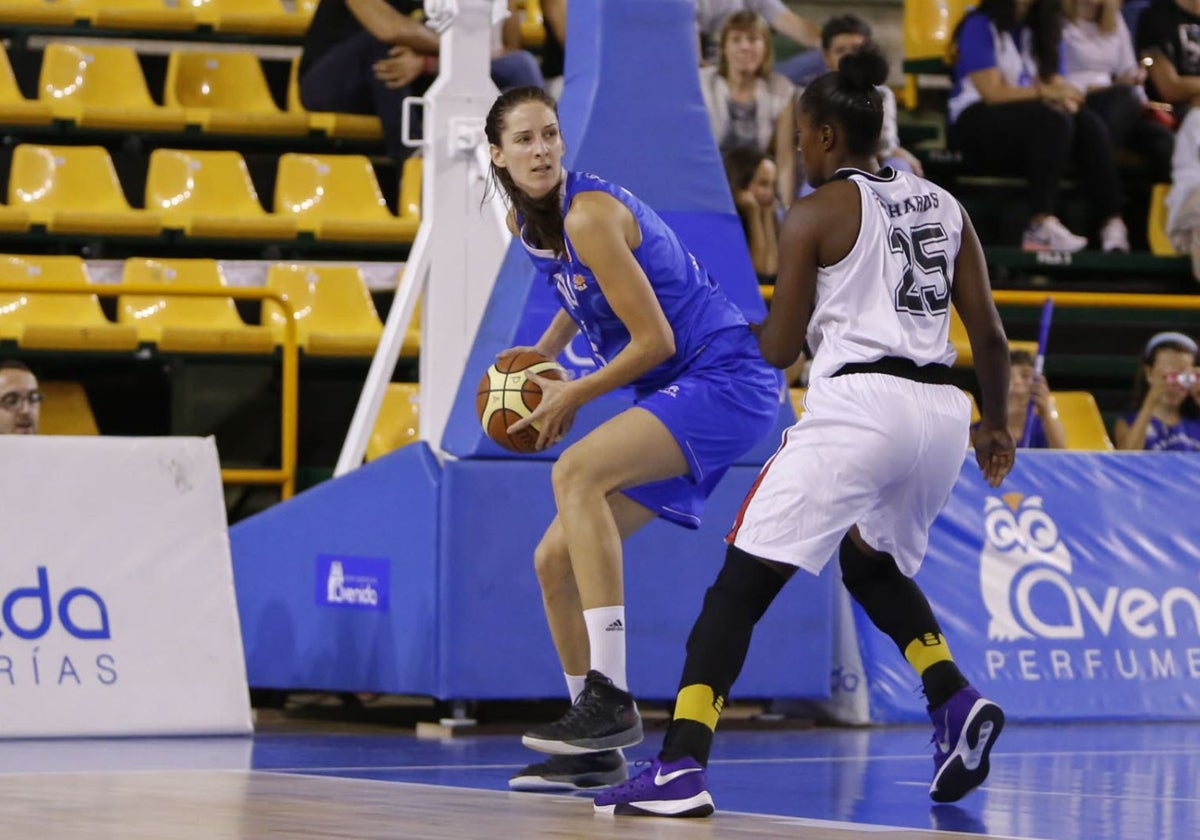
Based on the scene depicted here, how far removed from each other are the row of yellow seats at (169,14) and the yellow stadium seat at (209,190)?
1215 millimetres

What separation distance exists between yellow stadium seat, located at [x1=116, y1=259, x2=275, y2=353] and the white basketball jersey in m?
5.43

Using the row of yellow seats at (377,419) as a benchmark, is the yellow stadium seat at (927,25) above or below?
above

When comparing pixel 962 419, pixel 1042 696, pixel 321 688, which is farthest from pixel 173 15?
pixel 962 419

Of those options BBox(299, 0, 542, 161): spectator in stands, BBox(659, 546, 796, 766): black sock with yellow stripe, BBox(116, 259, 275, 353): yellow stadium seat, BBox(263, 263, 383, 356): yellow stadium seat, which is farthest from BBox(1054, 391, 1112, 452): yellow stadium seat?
BBox(659, 546, 796, 766): black sock with yellow stripe

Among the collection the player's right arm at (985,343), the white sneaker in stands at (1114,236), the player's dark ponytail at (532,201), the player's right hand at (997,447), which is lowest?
the white sneaker in stands at (1114,236)

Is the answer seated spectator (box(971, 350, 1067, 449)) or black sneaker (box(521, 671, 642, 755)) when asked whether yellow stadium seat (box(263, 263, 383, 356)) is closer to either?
seated spectator (box(971, 350, 1067, 449))

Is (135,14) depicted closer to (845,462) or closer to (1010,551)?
(1010,551)

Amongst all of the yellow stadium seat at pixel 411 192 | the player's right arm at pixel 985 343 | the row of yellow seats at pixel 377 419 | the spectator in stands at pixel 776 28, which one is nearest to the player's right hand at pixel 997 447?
the player's right arm at pixel 985 343

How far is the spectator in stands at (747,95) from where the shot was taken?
1154cm

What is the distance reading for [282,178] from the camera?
11.7 m

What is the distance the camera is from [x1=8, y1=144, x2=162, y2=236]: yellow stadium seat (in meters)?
11.1

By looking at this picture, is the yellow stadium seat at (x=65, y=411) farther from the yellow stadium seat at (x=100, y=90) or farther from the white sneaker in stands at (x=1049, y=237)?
the white sneaker in stands at (x=1049, y=237)

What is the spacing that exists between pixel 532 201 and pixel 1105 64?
828cm

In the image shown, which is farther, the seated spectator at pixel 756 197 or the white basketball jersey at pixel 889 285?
the seated spectator at pixel 756 197
